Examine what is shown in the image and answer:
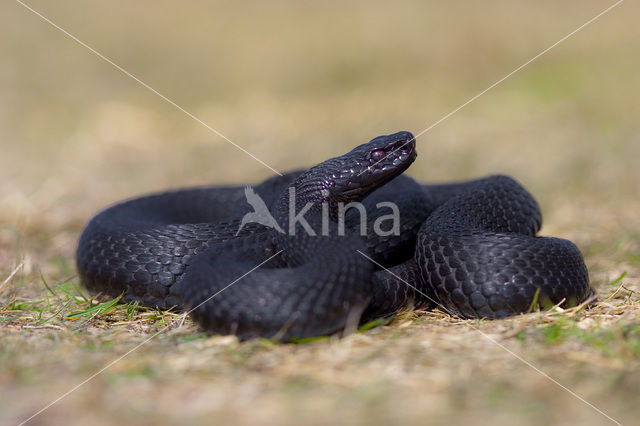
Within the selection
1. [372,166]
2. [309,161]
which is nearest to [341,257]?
[372,166]

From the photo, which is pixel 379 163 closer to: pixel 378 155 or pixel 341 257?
pixel 378 155

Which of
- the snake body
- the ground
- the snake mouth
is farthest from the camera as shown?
the snake mouth

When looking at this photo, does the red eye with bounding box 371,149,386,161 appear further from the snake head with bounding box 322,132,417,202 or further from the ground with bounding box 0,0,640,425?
the ground with bounding box 0,0,640,425

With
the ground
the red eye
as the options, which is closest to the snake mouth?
the red eye

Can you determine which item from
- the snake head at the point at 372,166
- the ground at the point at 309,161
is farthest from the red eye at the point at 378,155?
the ground at the point at 309,161

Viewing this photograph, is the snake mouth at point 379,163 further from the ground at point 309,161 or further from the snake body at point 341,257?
the ground at point 309,161

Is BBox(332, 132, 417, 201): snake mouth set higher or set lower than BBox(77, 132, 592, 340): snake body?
higher

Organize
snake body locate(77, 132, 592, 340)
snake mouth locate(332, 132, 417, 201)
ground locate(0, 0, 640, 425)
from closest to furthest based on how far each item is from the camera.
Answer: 1. ground locate(0, 0, 640, 425)
2. snake body locate(77, 132, 592, 340)
3. snake mouth locate(332, 132, 417, 201)
